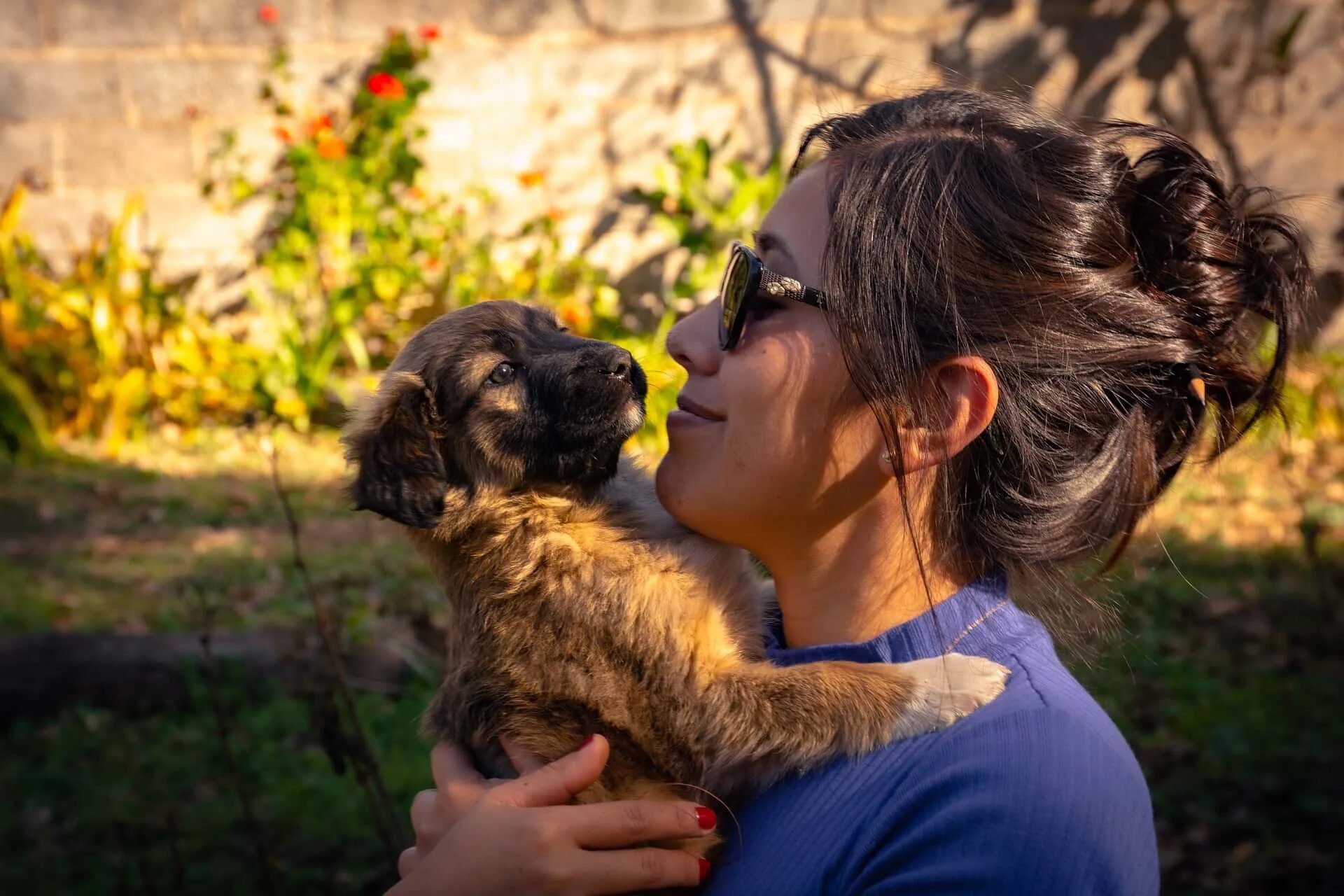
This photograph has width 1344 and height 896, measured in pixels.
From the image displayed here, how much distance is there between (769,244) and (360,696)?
396 cm

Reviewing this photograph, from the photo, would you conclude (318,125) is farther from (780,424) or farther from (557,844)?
(557,844)

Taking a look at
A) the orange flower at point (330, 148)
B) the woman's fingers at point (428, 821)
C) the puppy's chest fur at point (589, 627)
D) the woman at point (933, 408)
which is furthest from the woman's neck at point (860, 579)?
the orange flower at point (330, 148)

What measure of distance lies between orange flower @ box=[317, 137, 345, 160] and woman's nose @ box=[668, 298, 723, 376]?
6821 mm

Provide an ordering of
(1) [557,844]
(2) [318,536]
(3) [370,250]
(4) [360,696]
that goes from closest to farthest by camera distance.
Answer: (1) [557,844], (4) [360,696], (2) [318,536], (3) [370,250]

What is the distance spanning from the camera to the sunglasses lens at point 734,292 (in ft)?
7.29

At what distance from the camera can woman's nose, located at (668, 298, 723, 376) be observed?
2297 mm

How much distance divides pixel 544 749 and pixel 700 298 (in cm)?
660

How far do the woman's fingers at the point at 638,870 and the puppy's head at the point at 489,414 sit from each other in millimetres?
966

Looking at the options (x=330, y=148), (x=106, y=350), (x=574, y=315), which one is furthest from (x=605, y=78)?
(x=106, y=350)

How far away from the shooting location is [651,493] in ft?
9.83

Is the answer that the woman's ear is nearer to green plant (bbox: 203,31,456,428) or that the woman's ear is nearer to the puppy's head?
the puppy's head

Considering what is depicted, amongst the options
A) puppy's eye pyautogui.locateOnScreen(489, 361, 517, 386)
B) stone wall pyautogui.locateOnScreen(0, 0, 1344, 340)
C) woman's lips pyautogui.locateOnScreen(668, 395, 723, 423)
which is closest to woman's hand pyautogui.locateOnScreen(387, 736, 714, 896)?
woman's lips pyautogui.locateOnScreen(668, 395, 723, 423)

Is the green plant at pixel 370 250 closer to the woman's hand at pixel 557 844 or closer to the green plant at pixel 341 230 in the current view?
the green plant at pixel 341 230

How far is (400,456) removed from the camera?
2787 millimetres
